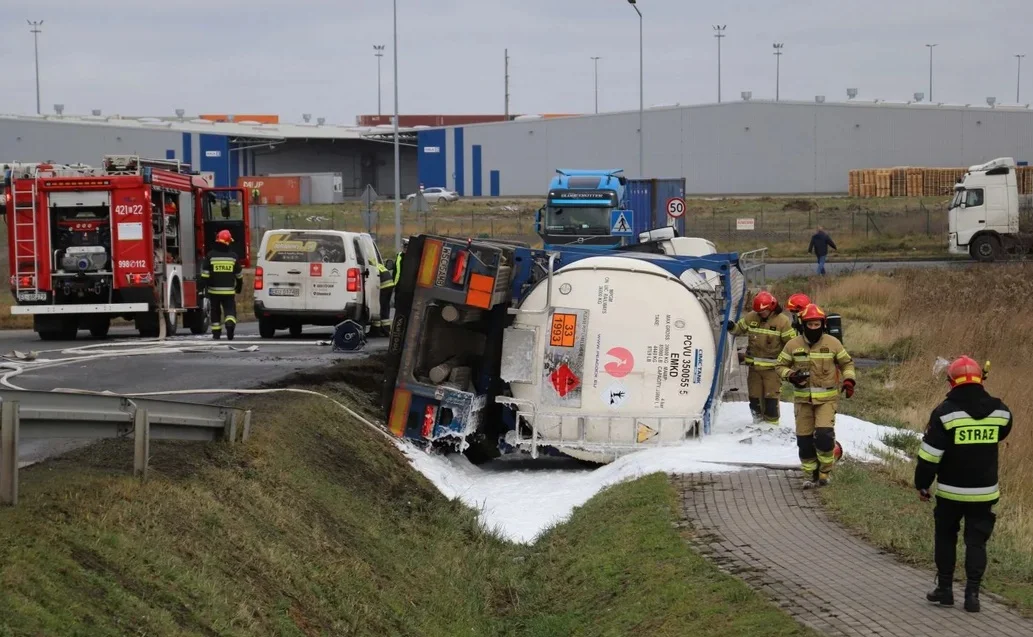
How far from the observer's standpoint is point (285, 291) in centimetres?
→ 2112

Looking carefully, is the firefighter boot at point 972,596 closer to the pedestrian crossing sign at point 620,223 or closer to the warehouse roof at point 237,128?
the pedestrian crossing sign at point 620,223

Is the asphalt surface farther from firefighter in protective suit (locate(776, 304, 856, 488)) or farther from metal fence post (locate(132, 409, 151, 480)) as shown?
firefighter in protective suit (locate(776, 304, 856, 488))

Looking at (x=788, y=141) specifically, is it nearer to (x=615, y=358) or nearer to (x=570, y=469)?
(x=570, y=469)

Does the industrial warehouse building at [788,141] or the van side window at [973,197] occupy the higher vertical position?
the industrial warehouse building at [788,141]

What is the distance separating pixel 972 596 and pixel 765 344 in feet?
20.9

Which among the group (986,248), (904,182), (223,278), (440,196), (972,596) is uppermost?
(904,182)

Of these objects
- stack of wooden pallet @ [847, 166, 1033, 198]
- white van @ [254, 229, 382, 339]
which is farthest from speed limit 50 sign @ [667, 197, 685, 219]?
stack of wooden pallet @ [847, 166, 1033, 198]

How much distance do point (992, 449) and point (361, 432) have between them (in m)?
6.73

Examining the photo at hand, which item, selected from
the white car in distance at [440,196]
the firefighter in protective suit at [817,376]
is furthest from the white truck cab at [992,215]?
the white car in distance at [440,196]

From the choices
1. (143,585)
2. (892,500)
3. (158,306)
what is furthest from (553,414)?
(158,306)

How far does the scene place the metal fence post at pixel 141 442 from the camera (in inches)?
319

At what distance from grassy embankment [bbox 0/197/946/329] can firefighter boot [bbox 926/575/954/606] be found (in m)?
28.5

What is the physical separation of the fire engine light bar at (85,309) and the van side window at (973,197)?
3015 cm

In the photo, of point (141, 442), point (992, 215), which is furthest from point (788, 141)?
point (141, 442)
